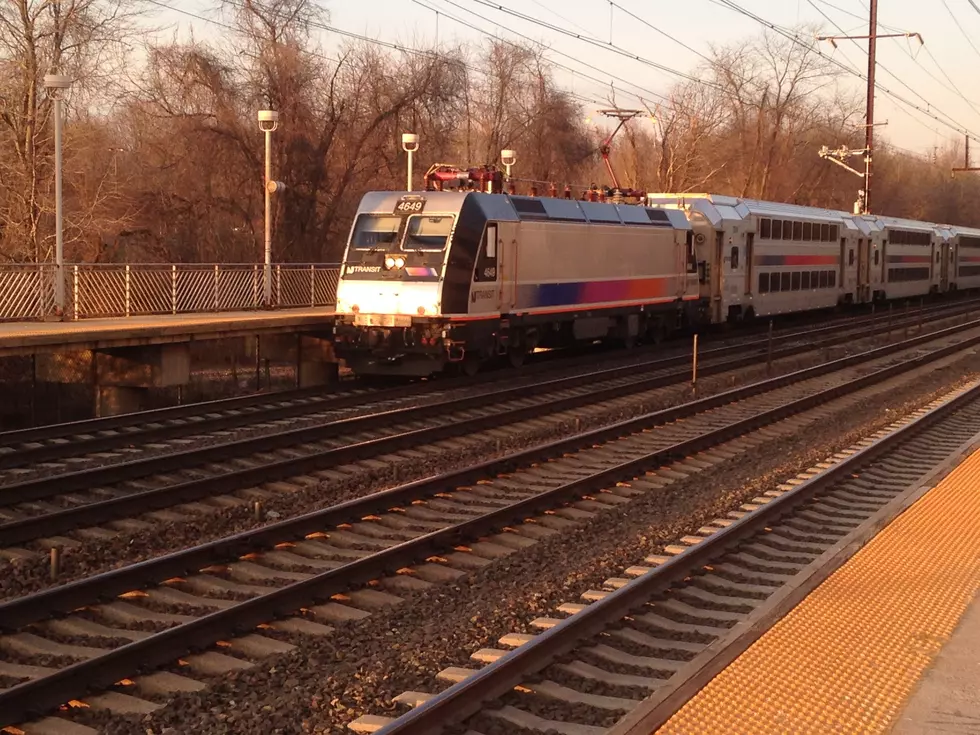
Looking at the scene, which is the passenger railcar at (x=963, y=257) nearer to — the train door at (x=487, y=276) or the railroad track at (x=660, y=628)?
the train door at (x=487, y=276)

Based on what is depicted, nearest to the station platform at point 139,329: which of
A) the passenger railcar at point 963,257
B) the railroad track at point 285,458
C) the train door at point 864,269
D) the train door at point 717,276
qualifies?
the railroad track at point 285,458

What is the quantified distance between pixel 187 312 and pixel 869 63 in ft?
108

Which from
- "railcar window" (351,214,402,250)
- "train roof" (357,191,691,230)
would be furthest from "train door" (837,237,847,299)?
"railcar window" (351,214,402,250)

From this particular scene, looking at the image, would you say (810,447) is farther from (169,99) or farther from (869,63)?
(869,63)

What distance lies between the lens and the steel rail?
12.5 metres

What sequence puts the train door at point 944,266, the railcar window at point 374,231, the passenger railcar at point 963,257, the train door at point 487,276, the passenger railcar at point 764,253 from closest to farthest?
the train door at point 487,276 < the railcar window at point 374,231 < the passenger railcar at point 764,253 < the train door at point 944,266 < the passenger railcar at point 963,257

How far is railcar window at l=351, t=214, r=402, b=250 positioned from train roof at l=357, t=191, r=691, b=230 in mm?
144

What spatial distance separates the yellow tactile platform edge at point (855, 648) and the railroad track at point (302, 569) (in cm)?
274

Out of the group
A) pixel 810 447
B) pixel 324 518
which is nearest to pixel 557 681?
pixel 324 518

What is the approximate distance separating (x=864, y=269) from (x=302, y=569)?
33266 mm

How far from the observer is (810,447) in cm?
1418

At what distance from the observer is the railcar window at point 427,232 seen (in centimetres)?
1789

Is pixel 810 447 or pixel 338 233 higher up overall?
pixel 338 233

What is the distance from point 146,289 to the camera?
20703 millimetres
